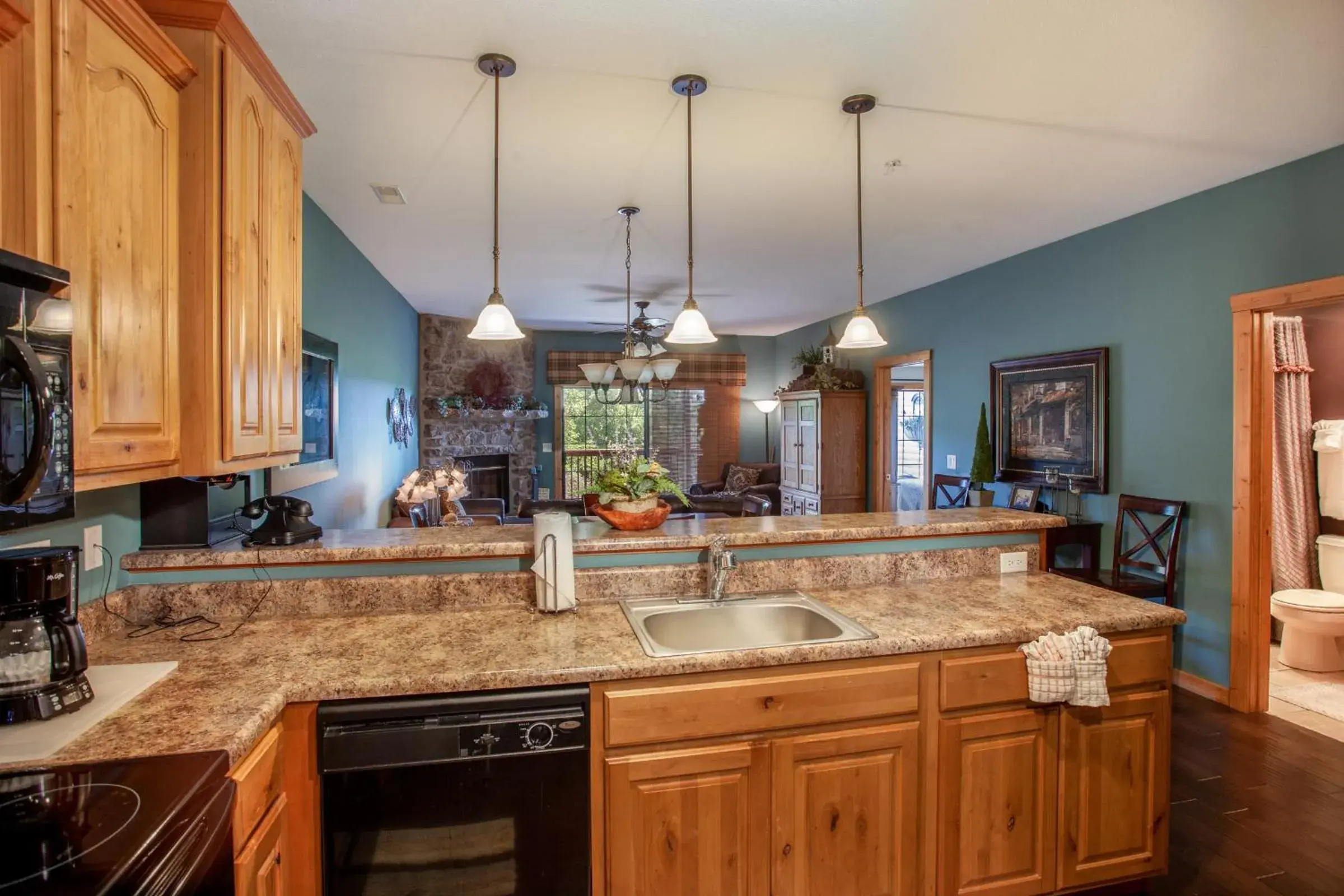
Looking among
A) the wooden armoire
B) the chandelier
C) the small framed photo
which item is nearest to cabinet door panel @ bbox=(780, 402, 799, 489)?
the wooden armoire

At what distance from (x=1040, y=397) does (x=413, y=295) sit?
17.3ft

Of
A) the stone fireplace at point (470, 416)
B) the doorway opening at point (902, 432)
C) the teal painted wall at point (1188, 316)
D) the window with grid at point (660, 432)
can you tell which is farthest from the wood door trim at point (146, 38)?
the window with grid at point (660, 432)

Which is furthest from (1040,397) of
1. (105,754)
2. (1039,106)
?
(105,754)

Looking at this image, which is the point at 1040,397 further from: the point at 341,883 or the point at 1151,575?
the point at 341,883

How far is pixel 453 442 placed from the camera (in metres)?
7.50

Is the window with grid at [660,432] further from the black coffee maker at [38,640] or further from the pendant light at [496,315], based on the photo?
the black coffee maker at [38,640]

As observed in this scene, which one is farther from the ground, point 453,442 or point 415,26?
point 415,26

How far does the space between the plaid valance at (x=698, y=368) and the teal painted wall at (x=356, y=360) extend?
221 cm

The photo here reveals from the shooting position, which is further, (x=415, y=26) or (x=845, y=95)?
(x=845, y=95)

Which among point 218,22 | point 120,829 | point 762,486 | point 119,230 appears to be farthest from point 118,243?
point 762,486

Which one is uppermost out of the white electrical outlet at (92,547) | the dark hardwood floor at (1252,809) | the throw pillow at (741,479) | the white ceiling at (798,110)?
the white ceiling at (798,110)

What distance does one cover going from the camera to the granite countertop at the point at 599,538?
1.96m

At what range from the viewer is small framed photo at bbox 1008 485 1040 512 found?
14.1ft

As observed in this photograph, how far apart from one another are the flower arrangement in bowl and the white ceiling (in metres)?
1.35
